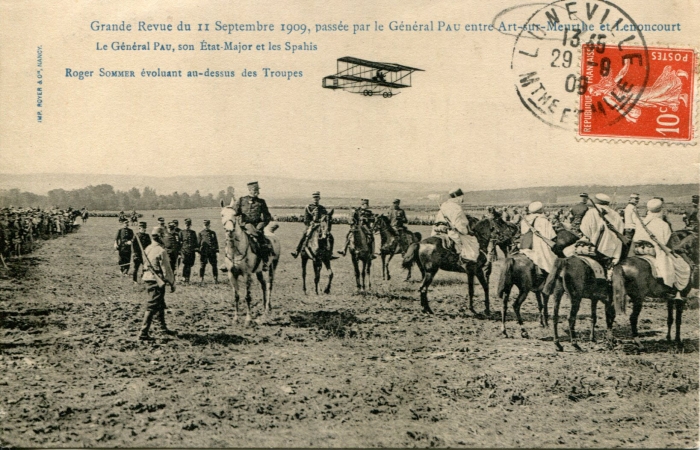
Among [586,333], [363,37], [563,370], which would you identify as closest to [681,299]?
[586,333]

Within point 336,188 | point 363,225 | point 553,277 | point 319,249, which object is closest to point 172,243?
point 319,249

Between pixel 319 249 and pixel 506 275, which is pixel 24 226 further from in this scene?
pixel 506 275

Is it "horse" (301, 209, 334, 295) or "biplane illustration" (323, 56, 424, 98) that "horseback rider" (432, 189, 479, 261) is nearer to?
"horse" (301, 209, 334, 295)

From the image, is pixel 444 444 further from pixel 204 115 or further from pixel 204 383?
pixel 204 115

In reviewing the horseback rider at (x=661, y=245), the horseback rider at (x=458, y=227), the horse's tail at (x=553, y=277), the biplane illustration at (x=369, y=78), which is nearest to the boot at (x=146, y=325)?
the biplane illustration at (x=369, y=78)

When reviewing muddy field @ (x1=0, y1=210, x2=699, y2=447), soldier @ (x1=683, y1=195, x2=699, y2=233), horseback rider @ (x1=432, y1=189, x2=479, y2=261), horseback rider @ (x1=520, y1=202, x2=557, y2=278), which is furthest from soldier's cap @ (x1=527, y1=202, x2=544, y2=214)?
soldier @ (x1=683, y1=195, x2=699, y2=233)

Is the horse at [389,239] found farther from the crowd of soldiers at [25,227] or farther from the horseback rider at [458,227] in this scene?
the crowd of soldiers at [25,227]

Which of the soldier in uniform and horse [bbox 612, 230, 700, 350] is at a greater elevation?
the soldier in uniform
